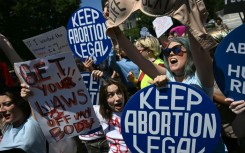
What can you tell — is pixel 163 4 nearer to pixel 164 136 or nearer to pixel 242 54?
pixel 242 54

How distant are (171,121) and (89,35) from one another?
2184 mm

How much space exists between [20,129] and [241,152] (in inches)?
63.8

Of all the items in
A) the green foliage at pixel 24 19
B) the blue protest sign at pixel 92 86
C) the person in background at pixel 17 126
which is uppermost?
the person in background at pixel 17 126

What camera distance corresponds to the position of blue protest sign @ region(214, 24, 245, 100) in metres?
1.73

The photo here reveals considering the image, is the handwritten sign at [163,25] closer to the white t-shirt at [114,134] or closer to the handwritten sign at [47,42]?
the handwritten sign at [47,42]

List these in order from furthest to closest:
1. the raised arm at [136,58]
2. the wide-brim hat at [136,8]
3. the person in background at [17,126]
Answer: the raised arm at [136,58]
the person in background at [17,126]
the wide-brim hat at [136,8]

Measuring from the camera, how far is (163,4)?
162 cm

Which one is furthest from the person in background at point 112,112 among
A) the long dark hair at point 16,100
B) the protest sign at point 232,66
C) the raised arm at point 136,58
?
the protest sign at point 232,66

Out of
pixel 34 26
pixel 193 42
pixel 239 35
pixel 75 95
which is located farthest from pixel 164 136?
pixel 34 26

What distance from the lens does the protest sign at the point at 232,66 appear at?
1729 mm

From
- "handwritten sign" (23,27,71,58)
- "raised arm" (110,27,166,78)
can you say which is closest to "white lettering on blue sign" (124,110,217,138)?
"raised arm" (110,27,166,78)

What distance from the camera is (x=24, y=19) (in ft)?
102

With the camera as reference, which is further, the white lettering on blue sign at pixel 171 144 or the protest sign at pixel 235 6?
the protest sign at pixel 235 6

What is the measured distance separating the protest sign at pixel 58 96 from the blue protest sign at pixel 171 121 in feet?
2.15
